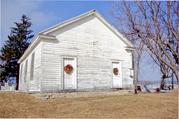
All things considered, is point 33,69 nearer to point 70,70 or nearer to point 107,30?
point 70,70

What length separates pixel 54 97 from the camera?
15.7 metres

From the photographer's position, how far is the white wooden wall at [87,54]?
16061mm

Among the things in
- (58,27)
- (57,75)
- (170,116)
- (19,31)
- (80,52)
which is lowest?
(170,116)

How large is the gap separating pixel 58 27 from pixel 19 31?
2572 cm

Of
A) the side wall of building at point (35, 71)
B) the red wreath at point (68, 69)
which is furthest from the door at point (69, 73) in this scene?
the side wall of building at point (35, 71)

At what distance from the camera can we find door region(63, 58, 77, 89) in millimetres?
16578

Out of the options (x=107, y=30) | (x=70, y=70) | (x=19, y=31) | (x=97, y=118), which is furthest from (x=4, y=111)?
(x=19, y=31)

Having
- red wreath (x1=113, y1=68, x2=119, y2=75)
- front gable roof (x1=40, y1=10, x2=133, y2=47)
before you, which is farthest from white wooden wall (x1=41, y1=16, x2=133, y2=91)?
red wreath (x1=113, y1=68, x2=119, y2=75)

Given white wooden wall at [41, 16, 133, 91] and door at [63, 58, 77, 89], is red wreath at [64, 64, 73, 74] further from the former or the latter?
white wooden wall at [41, 16, 133, 91]

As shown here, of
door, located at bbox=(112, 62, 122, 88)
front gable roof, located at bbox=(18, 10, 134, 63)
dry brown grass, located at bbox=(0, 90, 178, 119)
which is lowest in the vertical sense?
dry brown grass, located at bbox=(0, 90, 178, 119)

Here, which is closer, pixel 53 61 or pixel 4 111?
pixel 4 111

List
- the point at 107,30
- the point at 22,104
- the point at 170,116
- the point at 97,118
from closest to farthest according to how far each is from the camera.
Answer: the point at 97,118, the point at 170,116, the point at 22,104, the point at 107,30

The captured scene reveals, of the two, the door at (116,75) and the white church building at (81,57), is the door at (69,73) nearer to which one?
the white church building at (81,57)

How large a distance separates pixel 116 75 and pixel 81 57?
349cm
